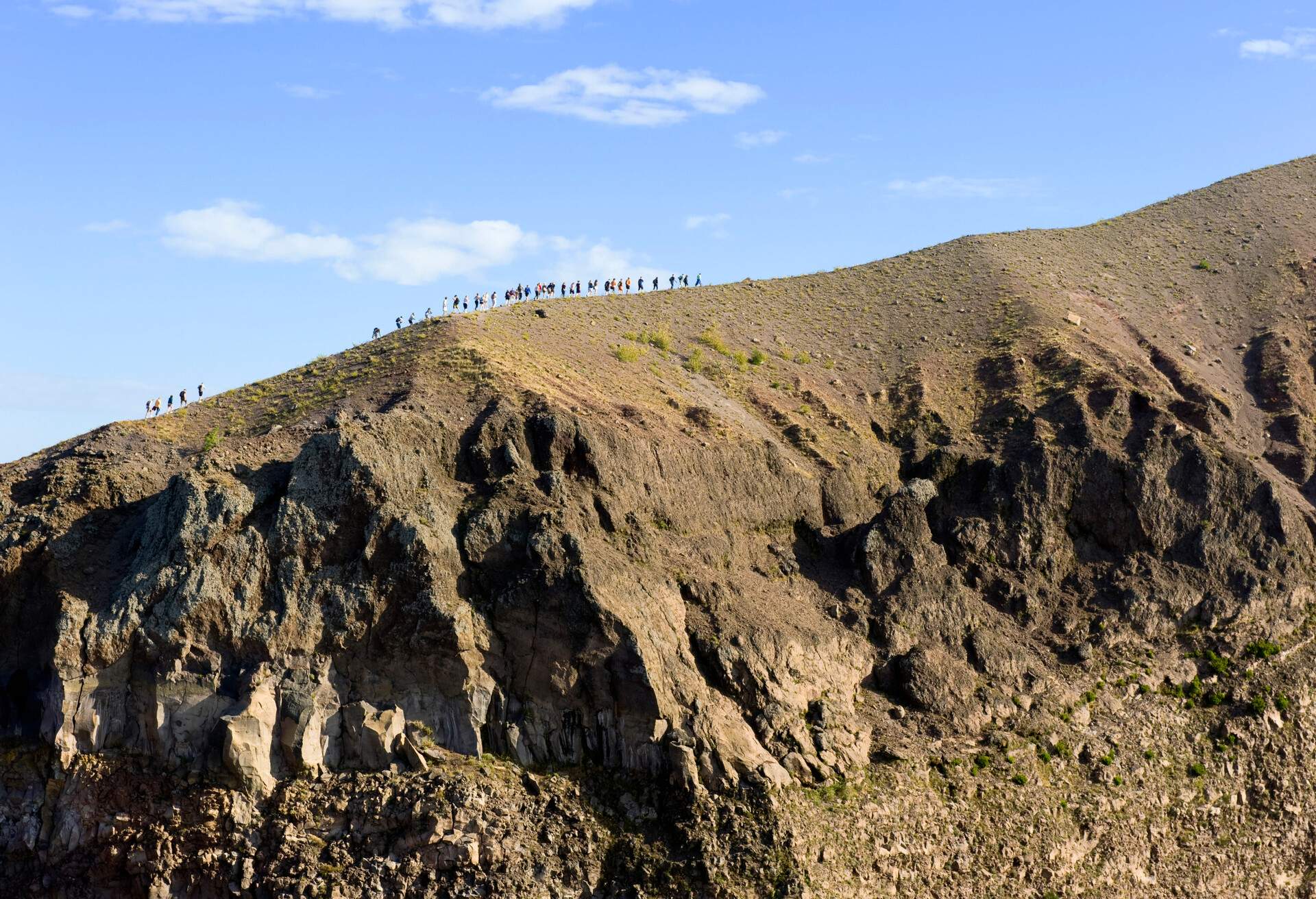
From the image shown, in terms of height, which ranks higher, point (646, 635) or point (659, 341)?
point (659, 341)

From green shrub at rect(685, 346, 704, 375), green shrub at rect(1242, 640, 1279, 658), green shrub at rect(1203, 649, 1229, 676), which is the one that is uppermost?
green shrub at rect(685, 346, 704, 375)

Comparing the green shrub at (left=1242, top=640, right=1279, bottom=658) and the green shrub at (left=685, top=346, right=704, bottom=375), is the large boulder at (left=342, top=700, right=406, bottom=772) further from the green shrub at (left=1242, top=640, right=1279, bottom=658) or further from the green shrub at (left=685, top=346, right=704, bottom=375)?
the green shrub at (left=1242, top=640, right=1279, bottom=658)

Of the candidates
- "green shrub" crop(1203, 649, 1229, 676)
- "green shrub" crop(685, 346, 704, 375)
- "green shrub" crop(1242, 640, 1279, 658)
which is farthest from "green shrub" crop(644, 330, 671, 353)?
"green shrub" crop(1242, 640, 1279, 658)

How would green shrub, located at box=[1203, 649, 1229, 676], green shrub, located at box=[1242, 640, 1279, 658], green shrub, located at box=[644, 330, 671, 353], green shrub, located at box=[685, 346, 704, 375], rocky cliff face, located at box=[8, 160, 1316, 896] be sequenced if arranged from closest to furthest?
1. rocky cliff face, located at box=[8, 160, 1316, 896]
2. green shrub, located at box=[1203, 649, 1229, 676]
3. green shrub, located at box=[1242, 640, 1279, 658]
4. green shrub, located at box=[685, 346, 704, 375]
5. green shrub, located at box=[644, 330, 671, 353]

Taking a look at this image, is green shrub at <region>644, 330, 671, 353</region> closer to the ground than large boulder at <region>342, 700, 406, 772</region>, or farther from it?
farther from it

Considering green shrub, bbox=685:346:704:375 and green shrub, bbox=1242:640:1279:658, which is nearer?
green shrub, bbox=1242:640:1279:658

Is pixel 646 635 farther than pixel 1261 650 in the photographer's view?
No

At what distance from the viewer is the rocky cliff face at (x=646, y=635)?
168ft

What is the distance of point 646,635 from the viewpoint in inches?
2174

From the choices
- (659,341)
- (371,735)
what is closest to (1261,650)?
(659,341)

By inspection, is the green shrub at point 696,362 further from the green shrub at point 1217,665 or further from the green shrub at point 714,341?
the green shrub at point 1217,665

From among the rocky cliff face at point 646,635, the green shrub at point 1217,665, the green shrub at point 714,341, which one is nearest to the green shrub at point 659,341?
the rocky cliff face at point 646,635

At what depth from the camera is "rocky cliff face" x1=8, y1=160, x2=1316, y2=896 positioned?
51.1m

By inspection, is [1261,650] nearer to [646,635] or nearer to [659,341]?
[646,635]
